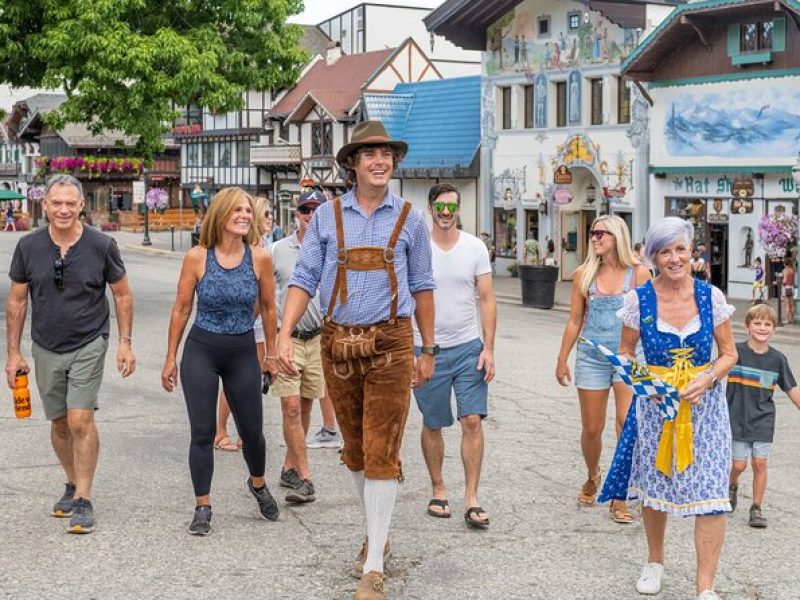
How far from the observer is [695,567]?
6.58 meters

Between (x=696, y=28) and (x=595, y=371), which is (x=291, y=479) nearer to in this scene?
(x=595, y=371)

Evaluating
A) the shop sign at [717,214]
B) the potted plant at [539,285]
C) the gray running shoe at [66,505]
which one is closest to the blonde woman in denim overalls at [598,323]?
the gray running shoe at [66,505]

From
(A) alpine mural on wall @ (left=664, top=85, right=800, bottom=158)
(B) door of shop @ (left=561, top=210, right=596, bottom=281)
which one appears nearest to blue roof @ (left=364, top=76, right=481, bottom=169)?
(B) door of shop @ (left=561, top=210, right=596, bottom=281)

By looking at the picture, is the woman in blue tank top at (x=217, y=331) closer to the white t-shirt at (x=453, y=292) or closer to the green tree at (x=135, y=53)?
the white t-shirt at (x=453, y=292)

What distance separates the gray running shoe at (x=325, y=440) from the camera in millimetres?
9766

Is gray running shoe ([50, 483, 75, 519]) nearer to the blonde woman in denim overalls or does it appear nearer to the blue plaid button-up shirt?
the blue plaid button-up shirt

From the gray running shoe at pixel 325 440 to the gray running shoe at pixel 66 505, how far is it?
7.72ft

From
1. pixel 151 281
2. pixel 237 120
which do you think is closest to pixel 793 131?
pixel 151 281

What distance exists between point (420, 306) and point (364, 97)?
3940 cm

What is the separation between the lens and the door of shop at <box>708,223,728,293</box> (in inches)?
1161

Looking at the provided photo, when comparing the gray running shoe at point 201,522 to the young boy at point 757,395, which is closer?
the gray running shoe at point 201,522

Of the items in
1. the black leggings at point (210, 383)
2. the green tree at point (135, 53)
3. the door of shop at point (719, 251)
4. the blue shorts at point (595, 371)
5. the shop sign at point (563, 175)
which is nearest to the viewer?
the black leggings at point (210, 383)

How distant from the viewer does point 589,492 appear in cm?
800

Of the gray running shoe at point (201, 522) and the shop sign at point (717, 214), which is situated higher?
the shop sign at point (717, 214)
